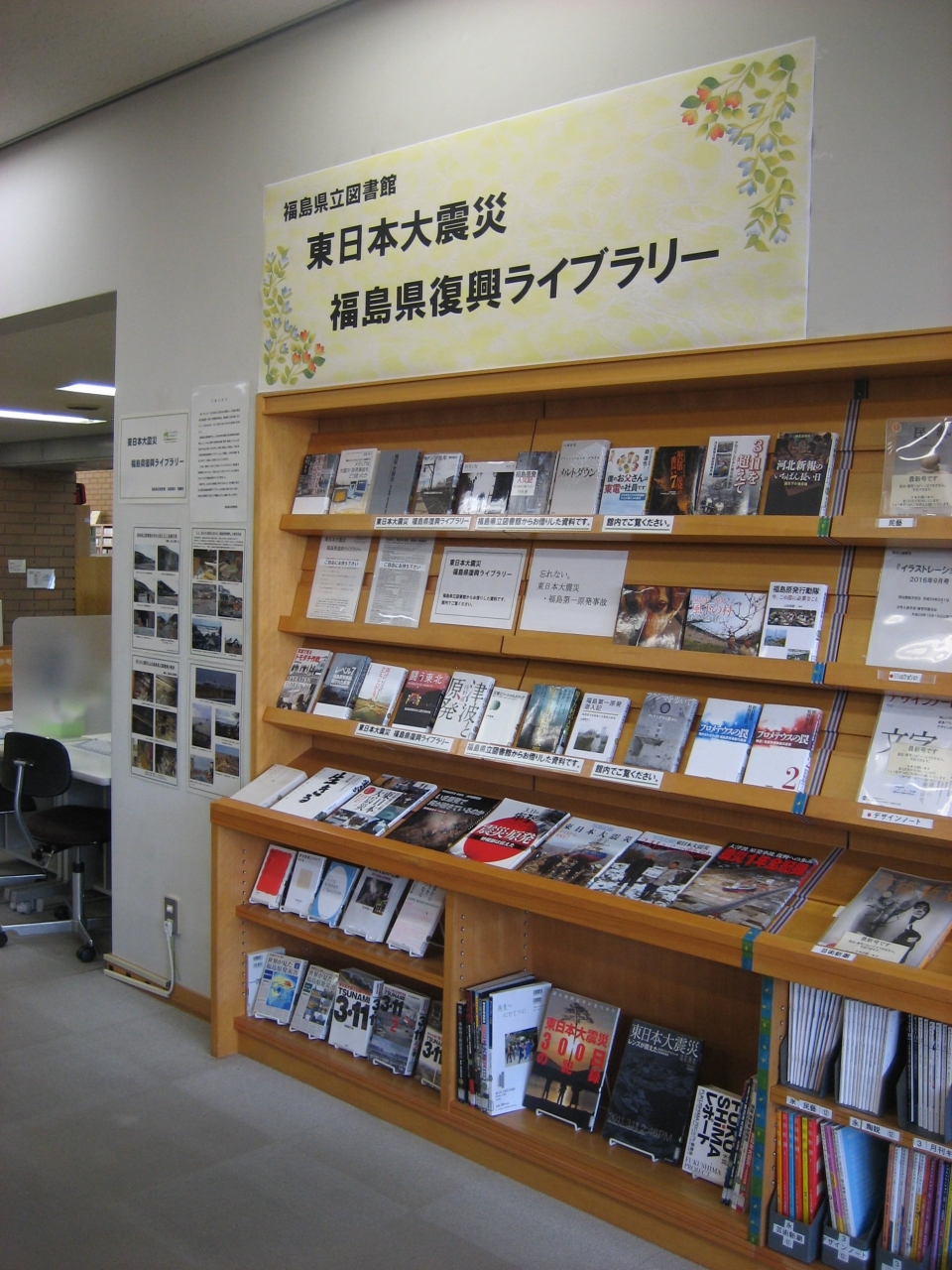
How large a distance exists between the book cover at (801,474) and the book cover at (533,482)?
621 millimetres

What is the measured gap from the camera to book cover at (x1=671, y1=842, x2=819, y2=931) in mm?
2230

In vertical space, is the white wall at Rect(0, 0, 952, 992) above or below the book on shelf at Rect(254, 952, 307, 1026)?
above

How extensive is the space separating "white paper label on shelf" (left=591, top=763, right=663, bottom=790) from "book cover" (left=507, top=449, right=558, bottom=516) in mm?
706

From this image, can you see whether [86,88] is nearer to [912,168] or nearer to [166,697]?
[166,697]

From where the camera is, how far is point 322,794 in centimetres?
319

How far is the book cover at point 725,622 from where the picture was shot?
2473mm

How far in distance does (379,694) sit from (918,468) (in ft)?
5.41

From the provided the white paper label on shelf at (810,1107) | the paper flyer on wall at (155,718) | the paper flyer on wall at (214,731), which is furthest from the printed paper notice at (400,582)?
the white paper label on shelf at (810,1107)

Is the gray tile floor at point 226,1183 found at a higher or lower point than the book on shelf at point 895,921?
lower

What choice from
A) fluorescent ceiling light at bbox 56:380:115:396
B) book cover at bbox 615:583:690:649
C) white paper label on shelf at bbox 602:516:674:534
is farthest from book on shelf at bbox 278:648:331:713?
fluorescent ceiling light at bbox 56:380:115:396

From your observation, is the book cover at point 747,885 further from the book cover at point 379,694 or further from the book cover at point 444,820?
the book cover at point 379,694

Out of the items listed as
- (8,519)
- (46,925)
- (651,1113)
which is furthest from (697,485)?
(8,519)

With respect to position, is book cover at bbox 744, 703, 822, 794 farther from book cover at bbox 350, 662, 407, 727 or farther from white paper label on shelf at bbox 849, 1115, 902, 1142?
book cover at bbox 350, 662, 407, 727

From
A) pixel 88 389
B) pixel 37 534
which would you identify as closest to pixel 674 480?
pixel 88 389
